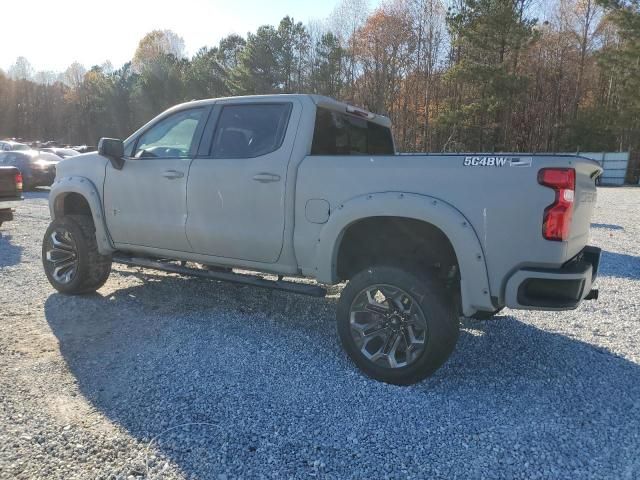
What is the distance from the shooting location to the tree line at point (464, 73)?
32.1 m

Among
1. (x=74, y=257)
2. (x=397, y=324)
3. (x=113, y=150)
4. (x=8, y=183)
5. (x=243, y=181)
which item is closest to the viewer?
(x=397, y=324)

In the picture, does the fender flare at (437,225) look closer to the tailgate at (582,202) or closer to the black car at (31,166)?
the tailgate at (582,202)

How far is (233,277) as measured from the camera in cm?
434

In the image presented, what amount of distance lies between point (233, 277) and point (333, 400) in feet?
5.25

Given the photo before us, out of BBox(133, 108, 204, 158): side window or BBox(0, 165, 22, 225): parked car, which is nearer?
BBox(133, 108, 204, 158): side window

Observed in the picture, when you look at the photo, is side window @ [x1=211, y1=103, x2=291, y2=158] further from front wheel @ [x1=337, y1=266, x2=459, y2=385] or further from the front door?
front wheel @ [x1=337, y1=266, x2=459, y2=385]

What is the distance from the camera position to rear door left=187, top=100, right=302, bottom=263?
4004 millimetres

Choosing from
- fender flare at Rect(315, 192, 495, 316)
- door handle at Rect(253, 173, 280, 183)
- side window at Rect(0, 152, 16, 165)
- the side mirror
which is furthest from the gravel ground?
side window at Rect(0, 152, 16, 165)

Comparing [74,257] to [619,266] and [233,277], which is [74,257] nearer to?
[233,277]

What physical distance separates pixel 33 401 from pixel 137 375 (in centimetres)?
65

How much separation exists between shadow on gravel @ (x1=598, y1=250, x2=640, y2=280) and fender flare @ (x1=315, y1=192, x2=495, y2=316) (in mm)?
4716

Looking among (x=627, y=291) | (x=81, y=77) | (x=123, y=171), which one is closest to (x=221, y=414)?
(x=123, y=171)

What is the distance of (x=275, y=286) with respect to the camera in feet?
13.5

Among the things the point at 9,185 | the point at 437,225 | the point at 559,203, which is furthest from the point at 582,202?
A: the point at 9,185
